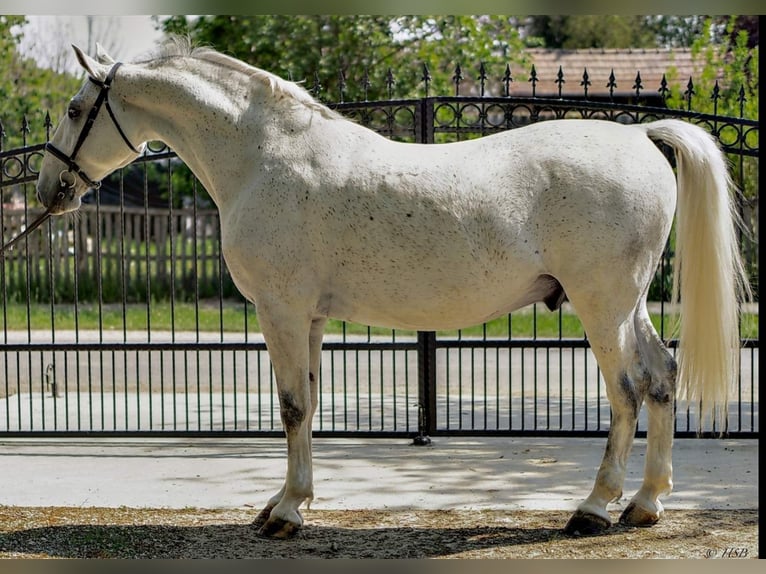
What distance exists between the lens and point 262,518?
5.24m

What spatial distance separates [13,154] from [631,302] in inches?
192

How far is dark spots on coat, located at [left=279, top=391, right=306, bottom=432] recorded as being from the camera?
16.4 ft

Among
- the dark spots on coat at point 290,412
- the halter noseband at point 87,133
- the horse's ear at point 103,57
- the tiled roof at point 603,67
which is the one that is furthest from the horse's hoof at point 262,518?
the tiled roof at point 603,67

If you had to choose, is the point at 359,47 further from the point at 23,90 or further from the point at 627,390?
the point at 627,390

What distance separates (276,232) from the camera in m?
4.89

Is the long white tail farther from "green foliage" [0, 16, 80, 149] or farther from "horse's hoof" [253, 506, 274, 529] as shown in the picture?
"green foliage" [0, 16, 80, 149]

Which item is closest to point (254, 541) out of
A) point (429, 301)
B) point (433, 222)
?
point (429, 301)

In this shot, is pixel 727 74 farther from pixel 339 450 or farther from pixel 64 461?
pixel 64 461

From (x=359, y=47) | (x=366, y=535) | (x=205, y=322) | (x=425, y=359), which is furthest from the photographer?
(x=359, y=47)

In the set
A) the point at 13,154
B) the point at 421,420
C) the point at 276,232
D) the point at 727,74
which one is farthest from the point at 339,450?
the point at 727,74

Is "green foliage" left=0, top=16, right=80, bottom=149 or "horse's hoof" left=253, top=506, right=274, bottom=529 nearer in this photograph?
"horse's hoof" left=253, top=506, right=274, bottom=529

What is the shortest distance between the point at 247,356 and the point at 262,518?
2544 millimetres

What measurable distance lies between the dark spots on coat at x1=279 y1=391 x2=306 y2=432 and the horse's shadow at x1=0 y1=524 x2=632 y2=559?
1.87 feet

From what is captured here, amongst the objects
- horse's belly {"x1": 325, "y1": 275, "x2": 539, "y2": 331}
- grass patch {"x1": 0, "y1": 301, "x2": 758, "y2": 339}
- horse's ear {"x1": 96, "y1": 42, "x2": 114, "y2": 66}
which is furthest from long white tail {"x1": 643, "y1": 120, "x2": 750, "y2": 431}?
grass patch {"x1": 0, "y1": 301, "x2": 758, "y2": 339}
